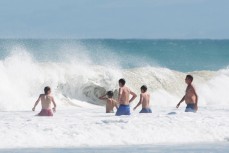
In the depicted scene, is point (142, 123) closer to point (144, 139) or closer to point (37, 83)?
point (144, 139)

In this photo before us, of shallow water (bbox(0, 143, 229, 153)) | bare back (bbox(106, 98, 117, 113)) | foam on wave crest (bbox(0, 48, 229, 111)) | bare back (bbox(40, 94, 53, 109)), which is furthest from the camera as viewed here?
foam on wave crest (bbox(0, 48, 229, 111))

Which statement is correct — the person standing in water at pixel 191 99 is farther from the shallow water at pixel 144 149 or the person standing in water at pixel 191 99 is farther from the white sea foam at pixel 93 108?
the shallow water at pixel 144 149

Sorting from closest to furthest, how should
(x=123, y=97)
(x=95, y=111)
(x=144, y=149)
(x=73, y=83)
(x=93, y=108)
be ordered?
(x=144, y=149) < (x=123, y=97) < (x=95, y=111) < (x=93, y=108) < (x=73, y=83)

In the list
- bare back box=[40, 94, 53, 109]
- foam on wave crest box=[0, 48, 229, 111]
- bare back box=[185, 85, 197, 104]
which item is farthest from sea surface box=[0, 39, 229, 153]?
bare back box=[185, 85, 197, 104]

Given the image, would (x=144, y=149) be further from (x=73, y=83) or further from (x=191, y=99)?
(x=73, y=83)

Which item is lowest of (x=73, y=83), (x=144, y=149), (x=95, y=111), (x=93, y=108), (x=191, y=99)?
(x=144, y=149)

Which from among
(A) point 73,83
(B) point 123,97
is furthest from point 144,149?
(A) point 73,83

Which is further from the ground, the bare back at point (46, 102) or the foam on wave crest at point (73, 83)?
the foam on wave crest at point (73, 83)

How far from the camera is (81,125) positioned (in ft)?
43.8

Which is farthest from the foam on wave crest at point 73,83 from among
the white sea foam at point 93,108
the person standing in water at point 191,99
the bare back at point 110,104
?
the person standing in water at point 191,99

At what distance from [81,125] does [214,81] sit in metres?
14.5

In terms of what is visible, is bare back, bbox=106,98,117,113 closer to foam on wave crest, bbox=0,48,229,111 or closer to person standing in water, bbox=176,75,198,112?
person standing in water, bbox=176,75,198,112

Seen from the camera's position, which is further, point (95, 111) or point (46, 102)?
point (95, 111)

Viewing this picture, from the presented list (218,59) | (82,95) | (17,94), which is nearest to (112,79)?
(82,95)
